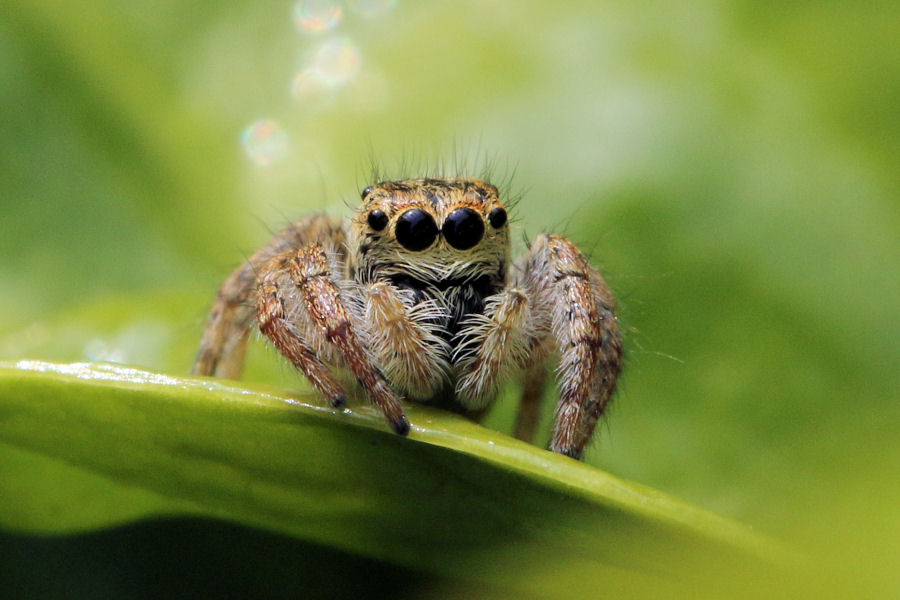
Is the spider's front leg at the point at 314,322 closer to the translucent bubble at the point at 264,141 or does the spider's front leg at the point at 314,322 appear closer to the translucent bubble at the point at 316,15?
the translucent bubble at the point at 264,141

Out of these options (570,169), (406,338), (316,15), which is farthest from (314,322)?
(316,15)

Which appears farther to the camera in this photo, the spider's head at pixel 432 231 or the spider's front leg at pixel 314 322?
the spider's head at pixel 432 231

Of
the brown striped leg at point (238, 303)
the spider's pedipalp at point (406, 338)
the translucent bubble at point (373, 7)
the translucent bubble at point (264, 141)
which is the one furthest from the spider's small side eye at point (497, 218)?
the translucent bubble at point (373, 7)

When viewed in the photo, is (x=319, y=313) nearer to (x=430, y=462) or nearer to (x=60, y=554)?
(x=430, y=462)

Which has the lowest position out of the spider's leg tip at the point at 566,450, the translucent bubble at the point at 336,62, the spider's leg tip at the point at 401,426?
the spider's leg tip at the point at 401,426

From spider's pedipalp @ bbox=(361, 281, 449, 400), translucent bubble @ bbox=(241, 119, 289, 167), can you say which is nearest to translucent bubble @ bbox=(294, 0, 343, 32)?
translucent bubble @ bbox=(241, 119, 289, 167)

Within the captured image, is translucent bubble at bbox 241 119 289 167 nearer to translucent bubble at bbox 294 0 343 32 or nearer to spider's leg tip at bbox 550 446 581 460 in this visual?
translucent bubble at bbox 294 0 343 32

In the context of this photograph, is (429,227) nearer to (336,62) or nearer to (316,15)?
(336,62)
